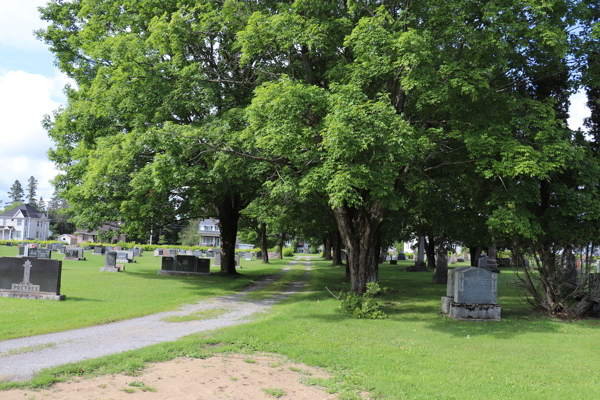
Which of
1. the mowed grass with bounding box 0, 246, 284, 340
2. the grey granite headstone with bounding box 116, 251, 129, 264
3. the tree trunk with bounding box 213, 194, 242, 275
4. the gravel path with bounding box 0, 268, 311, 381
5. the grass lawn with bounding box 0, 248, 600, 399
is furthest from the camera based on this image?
the grey granite headstone with bounding box 116, 251, 129, 264

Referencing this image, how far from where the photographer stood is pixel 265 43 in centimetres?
1419

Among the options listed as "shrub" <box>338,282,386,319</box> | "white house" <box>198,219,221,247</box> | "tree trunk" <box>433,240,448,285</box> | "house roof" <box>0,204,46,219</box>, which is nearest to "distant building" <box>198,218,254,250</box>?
"white house" <box>198,219,221,247</box>

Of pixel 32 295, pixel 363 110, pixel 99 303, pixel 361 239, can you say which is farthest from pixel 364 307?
pixel 32 295

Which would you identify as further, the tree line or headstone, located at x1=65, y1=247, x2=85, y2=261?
headstone, located at x1=65, y1=247, x2=85, y2=261

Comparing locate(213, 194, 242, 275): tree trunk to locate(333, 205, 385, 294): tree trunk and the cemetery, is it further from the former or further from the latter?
locate(333, 205, 385, 294): tree trunk

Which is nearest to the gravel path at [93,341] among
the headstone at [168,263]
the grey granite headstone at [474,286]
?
the grey granite headstone at [474,286]

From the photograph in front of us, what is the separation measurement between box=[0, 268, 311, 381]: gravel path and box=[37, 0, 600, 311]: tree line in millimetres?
4194

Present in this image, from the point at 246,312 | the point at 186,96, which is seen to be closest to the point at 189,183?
the point at 186,96

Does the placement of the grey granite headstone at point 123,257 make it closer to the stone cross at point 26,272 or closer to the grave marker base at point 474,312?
the stone cross at point 26,272

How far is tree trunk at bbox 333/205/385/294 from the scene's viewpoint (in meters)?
16.0

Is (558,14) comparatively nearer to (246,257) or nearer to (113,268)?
(113,268)

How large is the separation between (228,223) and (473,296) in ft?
52.7

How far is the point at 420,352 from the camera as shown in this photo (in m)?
9.11

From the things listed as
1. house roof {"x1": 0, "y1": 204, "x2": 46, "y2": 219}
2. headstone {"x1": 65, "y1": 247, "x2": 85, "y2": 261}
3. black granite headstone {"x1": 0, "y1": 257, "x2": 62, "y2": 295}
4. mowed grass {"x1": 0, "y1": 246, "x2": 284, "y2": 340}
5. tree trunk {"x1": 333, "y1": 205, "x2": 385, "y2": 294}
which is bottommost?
headstone {"x1": 65, "y1": 247, "x2": 85, "y2": 261}
